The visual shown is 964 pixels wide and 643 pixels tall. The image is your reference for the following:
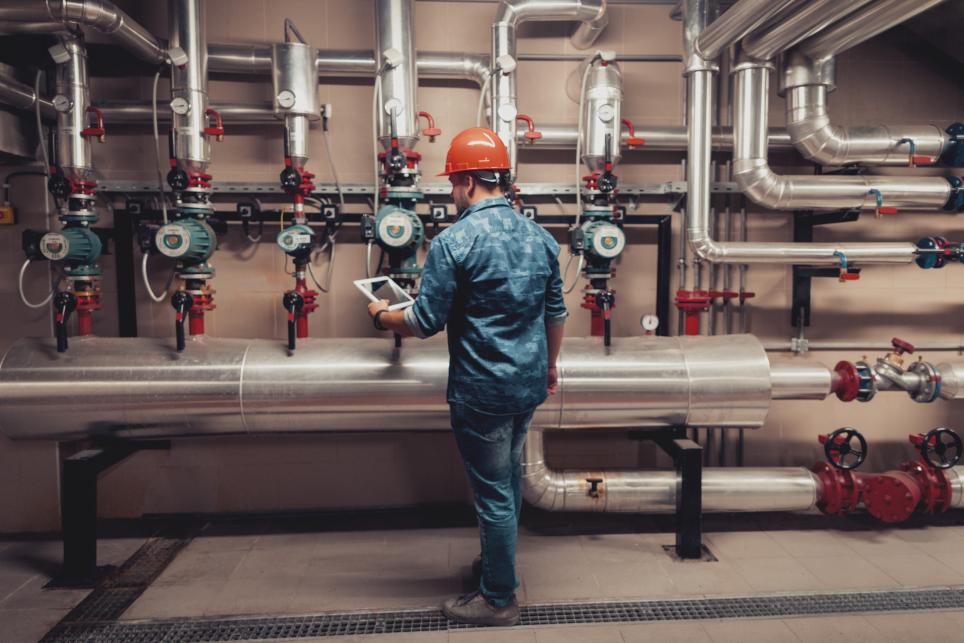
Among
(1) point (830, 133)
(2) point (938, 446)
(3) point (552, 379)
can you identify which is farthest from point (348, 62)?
(2) point (938, 446)

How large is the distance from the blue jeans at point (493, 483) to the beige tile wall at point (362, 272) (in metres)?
0.98

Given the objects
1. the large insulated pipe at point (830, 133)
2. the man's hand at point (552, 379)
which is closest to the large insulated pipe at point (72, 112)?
the man's hand at point (552, 379)

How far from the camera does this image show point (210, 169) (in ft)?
8.72

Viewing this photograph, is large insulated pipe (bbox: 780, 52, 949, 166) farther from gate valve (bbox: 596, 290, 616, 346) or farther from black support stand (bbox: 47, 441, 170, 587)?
black support stand (bbox: 47, 441, 170, 587)

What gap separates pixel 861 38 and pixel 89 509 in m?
3.18

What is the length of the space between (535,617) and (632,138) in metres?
1.83

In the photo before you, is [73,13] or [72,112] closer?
[73,13]

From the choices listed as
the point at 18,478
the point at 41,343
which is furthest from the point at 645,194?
the point at 18,478

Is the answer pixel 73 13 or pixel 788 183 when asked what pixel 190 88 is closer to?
pixel 73 13

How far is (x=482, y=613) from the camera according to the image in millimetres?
1854

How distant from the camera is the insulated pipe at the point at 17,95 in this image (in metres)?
2.25

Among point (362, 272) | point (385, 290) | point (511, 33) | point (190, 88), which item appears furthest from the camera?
point (362, 272)

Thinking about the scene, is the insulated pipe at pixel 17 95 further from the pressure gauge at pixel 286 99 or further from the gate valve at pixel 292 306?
the gate valve at pixel 292 306

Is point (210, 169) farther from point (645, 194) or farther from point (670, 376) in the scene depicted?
point (670, 376)
